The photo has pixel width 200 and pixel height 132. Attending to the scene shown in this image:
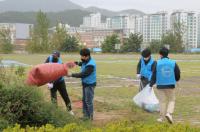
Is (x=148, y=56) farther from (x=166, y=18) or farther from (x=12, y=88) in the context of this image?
(x=166, y=18)

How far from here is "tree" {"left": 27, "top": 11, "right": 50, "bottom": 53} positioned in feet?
246

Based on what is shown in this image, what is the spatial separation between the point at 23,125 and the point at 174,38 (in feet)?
224

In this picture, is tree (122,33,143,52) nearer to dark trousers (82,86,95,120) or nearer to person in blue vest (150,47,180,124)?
person in blue vest (150,47,180,124)

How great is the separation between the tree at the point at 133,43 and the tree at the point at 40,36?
1324 cm

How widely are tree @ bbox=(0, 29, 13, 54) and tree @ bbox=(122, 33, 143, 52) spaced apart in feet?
57.4

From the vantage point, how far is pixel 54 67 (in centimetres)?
806

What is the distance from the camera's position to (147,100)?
1080 cm

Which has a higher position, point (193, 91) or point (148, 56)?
point (148, 56)

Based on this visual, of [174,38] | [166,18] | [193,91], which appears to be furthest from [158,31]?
[193,91]

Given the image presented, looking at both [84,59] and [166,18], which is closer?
[84,59]

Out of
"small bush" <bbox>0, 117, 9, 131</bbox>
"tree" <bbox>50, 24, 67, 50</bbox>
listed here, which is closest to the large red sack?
"small bush" <bbox>0, 117, 9, 131</bbox>

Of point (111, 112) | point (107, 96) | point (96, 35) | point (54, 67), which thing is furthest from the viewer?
point (96, 35)

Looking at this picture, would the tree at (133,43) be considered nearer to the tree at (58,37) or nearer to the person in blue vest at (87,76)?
the tree at (58,37)

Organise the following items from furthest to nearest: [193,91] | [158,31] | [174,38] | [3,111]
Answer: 1. [158,31]
2. [174,38]
3. [193,91]
4. [3,111]
